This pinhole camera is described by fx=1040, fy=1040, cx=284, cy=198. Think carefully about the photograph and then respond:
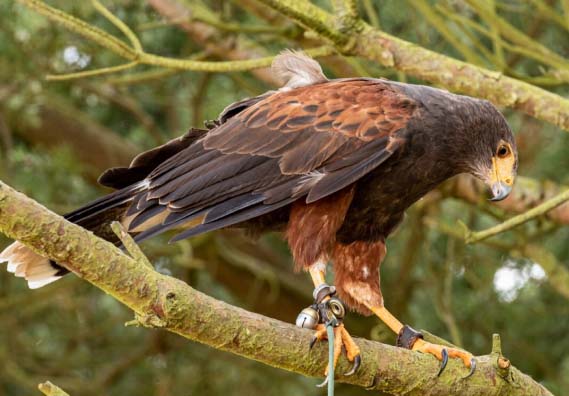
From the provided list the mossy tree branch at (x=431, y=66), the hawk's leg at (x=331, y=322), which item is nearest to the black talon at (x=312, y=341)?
the hawk's leg at (x=331, y=322)

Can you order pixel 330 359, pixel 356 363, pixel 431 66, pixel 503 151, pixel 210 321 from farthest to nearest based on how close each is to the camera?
1. pixel 431 66
2. pixel 503 151
3. pixel 356 363
4. pixel 330 359
5. pixel 210 321

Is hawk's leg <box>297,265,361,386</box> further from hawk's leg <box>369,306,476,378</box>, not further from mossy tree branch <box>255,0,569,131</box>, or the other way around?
mossy tree branch <box>255,0,569,131</box>

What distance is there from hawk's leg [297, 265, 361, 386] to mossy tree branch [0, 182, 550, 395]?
0.04 metres

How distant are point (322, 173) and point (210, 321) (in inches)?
46.4

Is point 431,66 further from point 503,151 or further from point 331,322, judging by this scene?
point 331,322

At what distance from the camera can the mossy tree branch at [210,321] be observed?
289cm

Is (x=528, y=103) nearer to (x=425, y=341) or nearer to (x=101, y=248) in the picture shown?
(x=425, y=341)

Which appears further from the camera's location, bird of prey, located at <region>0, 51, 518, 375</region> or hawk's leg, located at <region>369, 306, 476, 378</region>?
bird of prey, located at <region>0, 51, 518, 375</region>

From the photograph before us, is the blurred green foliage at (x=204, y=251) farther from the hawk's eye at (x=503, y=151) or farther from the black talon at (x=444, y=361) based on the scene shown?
the black talon at (x=444, y=361)

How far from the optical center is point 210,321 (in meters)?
3.20

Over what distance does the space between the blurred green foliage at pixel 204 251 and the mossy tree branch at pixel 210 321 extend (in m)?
2.09

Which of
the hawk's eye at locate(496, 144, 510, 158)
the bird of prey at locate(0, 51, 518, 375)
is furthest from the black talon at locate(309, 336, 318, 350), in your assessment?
the hawk's eye at locate(496, 144, 510, 158)

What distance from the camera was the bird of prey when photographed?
13.8 ft

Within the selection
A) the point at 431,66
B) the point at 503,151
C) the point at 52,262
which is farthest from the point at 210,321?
the point at 431,66
